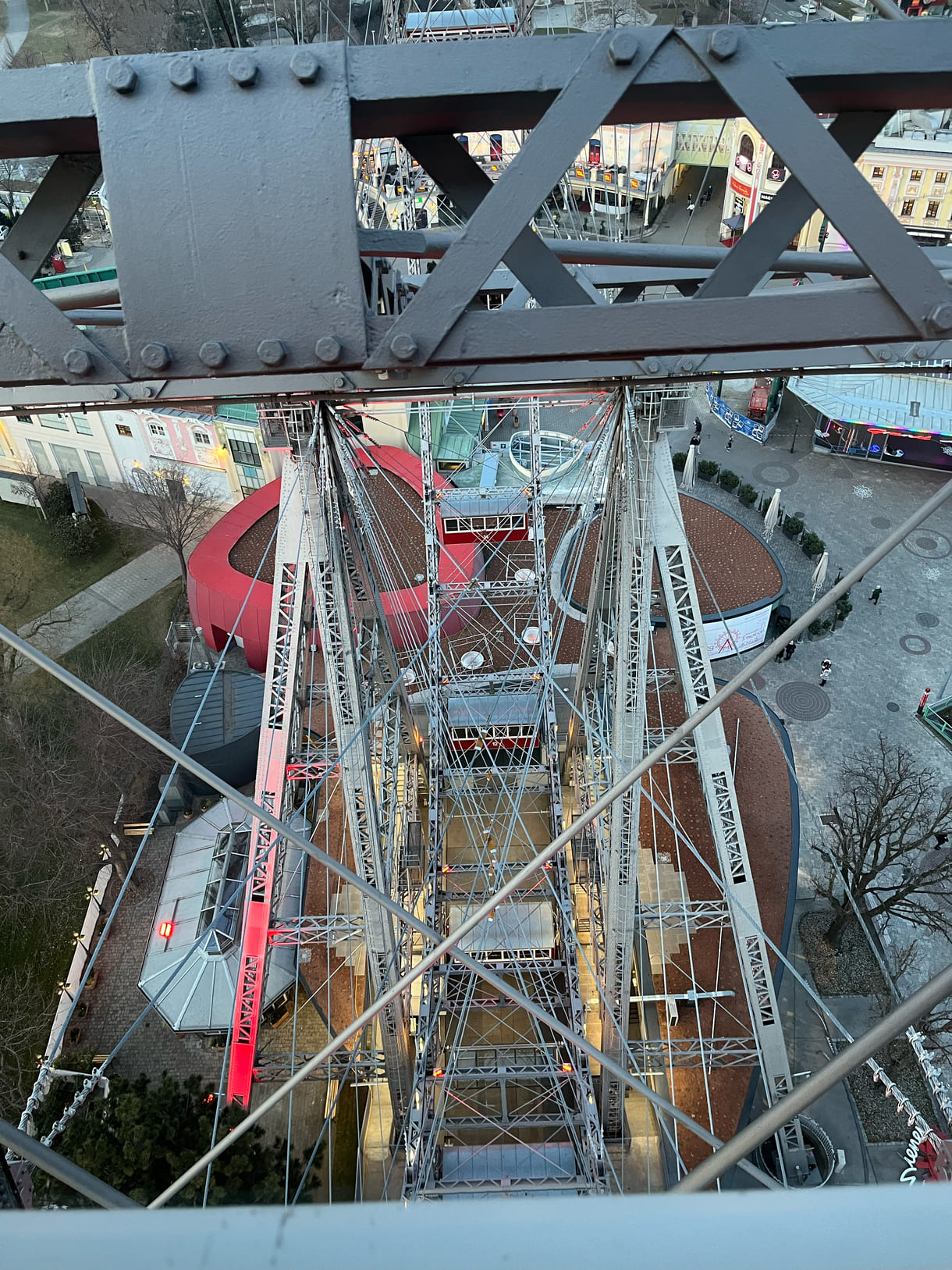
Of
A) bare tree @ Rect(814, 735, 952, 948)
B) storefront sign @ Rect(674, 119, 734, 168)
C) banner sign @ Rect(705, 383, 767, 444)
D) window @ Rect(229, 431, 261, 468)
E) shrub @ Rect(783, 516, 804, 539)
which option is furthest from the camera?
storefront sign @ Rect(674, 119, 734, 168)

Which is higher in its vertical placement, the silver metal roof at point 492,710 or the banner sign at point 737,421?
the banner sign at point 737,421

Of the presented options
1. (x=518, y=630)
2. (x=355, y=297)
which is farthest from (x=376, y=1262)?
(x=518, y=630)

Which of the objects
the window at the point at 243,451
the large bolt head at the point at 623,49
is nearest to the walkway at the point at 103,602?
the window at the point at 243,451

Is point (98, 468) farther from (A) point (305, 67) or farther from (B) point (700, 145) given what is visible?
(B) point (700, 145)

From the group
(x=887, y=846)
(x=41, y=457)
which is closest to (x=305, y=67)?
(x=887, y=846)

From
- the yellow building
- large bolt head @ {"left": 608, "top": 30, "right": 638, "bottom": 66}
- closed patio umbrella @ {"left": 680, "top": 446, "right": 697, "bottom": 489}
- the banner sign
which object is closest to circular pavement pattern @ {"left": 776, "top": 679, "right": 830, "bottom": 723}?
closed patio umbrella @ {"left": 680, "top": 446, "right": 697, "bottom": 489}

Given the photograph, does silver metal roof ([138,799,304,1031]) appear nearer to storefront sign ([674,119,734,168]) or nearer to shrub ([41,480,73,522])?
shrub ([41,480,73,522])

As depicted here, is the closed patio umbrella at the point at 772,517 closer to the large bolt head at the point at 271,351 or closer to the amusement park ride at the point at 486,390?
the amusement park ride at the point at 486,390
